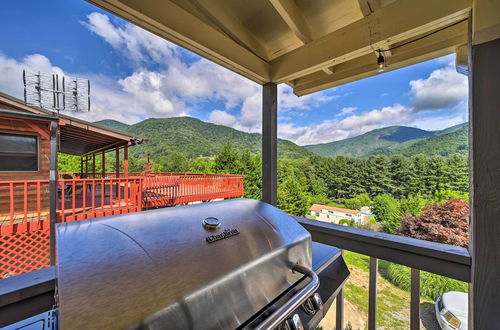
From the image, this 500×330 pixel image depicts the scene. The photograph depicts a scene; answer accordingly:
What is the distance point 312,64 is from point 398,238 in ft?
4.22

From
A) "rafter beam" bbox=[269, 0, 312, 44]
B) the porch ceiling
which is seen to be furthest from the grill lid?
"rafter beam" bbox=[269, 0, 312, 44]

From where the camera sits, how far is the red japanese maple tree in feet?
13.3

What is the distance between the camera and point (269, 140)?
5.70ft

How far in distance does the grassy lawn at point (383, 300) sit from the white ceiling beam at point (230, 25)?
3.63 metres

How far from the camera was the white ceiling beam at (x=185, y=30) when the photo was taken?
987mm

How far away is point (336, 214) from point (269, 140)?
27.0ft

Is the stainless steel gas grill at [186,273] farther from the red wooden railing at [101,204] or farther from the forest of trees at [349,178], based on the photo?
the forest of trees at [349,178]

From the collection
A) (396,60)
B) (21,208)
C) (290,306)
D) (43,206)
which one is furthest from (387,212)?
(21,208)

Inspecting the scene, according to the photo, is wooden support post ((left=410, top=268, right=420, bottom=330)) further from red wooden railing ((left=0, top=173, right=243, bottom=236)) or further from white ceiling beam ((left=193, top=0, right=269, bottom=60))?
red wooden railing ((left=0, top=173, right=243, bottom=236))

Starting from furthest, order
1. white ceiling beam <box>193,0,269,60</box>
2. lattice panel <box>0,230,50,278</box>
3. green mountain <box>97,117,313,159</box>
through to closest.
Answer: green mountain <box>97,117,313,159</box> → lattice panel <box>0,230,50,278</box> → white ceiling beam <box>193,0,269,60</box>

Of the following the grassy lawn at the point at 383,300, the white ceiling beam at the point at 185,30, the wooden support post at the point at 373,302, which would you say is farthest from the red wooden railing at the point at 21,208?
the grassy lawn at the point at 383,300

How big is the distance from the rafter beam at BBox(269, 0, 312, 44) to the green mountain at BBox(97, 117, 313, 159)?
6849 millimetres

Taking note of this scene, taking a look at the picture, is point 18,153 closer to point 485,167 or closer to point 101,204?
point 101,204

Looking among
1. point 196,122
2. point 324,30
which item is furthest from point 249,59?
point 196,122
